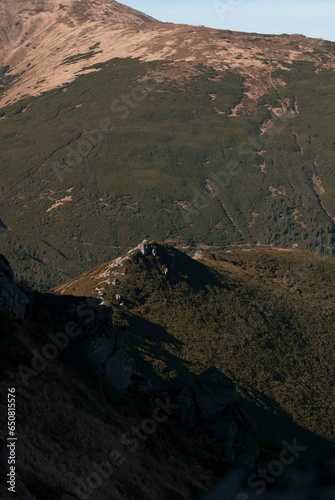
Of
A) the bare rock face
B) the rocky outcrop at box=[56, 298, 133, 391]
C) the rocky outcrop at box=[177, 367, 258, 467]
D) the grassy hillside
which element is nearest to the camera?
the bare rock face

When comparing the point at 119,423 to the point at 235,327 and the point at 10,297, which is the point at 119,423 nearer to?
the point at 10,297

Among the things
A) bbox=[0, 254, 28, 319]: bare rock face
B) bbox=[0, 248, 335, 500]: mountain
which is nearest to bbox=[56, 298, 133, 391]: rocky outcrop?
bbox=[0, 248, 335, 500]: mountain

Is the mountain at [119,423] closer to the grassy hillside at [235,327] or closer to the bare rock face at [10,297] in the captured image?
the bare rock face at [10,297]

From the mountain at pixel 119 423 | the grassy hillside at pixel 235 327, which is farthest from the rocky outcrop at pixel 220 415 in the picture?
the grassy hillside at pixel 235 327

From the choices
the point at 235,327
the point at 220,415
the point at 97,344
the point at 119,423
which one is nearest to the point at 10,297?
the point at 97,344

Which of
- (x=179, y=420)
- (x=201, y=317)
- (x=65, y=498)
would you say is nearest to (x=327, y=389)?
(x=201, y=317)

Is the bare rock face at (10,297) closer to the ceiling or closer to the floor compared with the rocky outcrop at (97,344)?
closer to the ceiling

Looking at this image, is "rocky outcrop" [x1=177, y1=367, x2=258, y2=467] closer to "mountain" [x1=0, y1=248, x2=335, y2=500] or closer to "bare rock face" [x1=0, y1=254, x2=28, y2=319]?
"mountain" [x1=0, y1=248, x2=335, y2=500]
